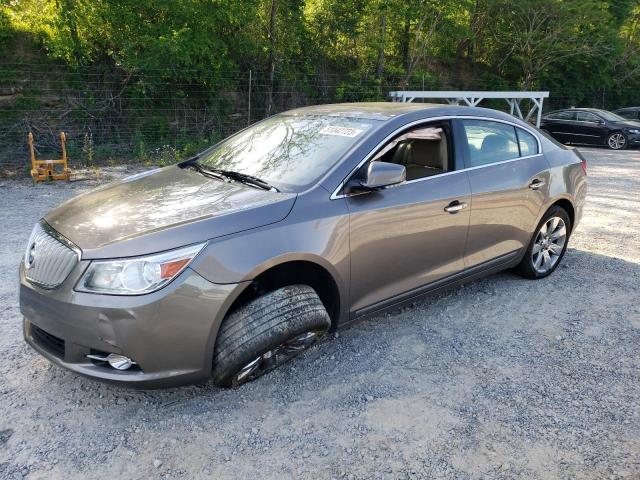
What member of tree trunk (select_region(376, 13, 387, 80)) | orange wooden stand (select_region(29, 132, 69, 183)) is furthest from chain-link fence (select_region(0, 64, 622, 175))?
tree trunk (select_region(376, 13, 387, 80))

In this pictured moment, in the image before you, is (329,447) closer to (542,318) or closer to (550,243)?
(542,318)

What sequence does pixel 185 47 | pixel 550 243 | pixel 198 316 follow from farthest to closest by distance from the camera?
pixel 185 47
pixel 550 243
pixel 198 316

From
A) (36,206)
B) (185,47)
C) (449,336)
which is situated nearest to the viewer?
(449,336)

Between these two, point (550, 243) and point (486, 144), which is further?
point (550, 243)

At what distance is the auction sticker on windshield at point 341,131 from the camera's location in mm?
3623

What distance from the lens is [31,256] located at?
3.04 metres

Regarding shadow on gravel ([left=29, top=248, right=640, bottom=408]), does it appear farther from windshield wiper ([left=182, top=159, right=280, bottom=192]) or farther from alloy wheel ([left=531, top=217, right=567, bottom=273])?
windshield wiper ([left=182, top=159, right=280, bottom=192])

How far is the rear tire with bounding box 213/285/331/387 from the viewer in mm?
2789

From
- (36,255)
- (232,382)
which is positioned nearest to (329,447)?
(232,382)

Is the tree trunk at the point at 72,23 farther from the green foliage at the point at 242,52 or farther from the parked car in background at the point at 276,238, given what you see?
the parked car in background at the point at 276,238

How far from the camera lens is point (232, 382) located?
2.90 metres

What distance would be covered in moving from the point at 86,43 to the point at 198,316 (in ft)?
37.5

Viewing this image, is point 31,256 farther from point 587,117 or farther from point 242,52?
point 587,117

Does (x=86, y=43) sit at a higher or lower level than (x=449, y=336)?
higher
